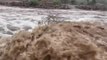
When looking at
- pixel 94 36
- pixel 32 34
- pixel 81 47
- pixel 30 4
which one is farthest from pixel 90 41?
pixel 30 4

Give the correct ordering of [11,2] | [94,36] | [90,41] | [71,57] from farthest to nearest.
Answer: [11,2]
[94,36]
[90,41]
[71,57]

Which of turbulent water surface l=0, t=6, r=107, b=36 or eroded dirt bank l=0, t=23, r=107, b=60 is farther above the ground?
eroded dirt bank l=0, t=23, r=107, b=60

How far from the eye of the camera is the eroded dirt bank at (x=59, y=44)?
3721 mm

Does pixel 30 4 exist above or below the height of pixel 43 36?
below

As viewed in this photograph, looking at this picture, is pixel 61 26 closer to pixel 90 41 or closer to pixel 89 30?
pixel 89 30

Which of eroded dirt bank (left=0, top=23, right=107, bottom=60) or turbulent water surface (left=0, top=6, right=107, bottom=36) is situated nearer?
eroded dirt bank (left=0, top=23, right=107, bottom=60)

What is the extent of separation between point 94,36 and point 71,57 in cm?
83

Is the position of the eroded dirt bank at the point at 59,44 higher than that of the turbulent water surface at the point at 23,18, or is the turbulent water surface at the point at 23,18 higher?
the eroded dirt bank at the point at 59,44

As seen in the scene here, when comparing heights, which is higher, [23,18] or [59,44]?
[59,44]

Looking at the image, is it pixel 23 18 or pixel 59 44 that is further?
pixel 23 18

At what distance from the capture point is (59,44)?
380 centimetres

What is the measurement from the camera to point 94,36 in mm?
4371

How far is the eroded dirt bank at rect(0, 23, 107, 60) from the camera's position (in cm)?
372

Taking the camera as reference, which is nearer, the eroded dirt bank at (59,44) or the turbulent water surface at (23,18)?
the eroded dirt bank at (59,44)
